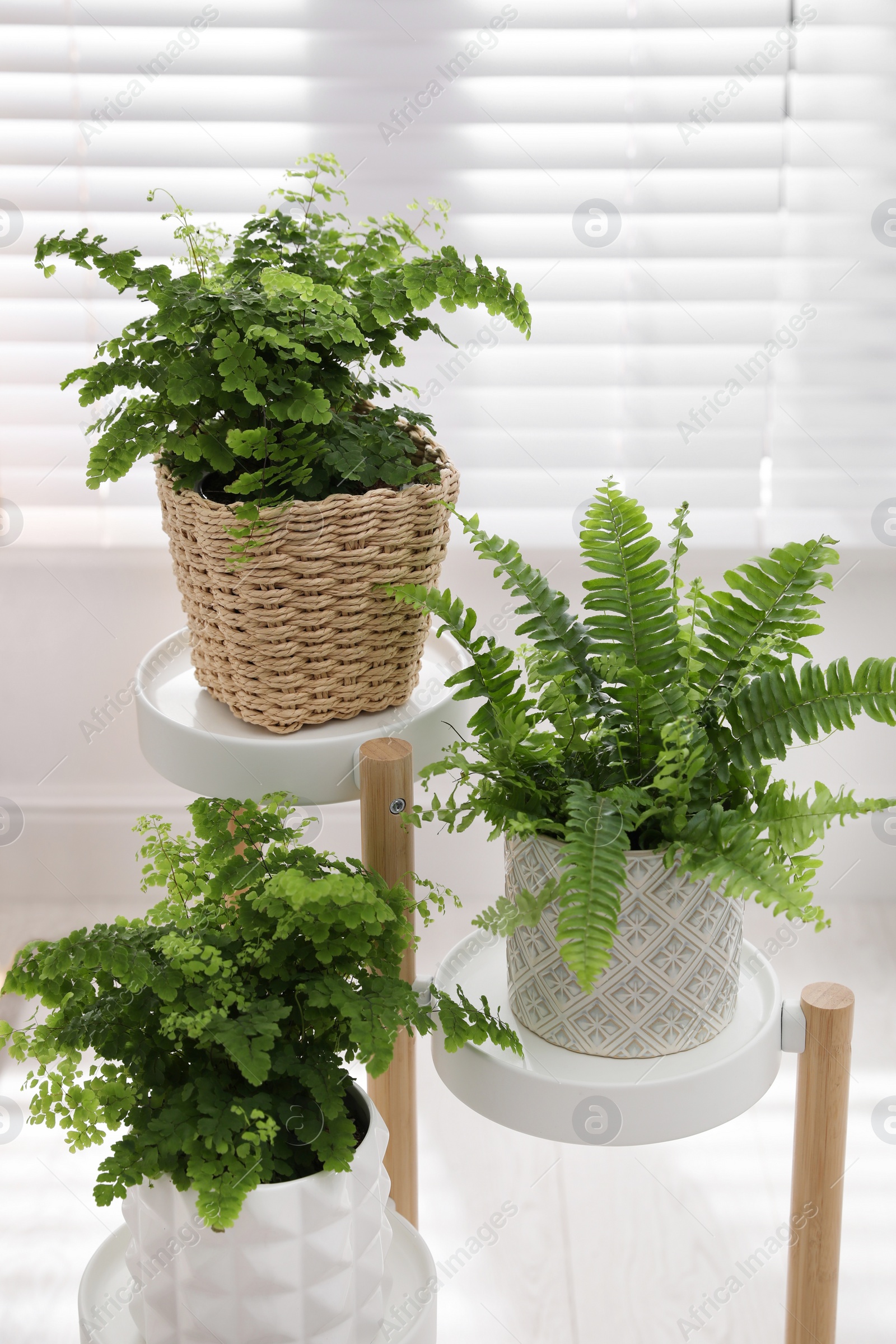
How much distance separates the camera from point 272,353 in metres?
1.08

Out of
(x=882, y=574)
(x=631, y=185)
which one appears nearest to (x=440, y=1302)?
(x=882, y=574)

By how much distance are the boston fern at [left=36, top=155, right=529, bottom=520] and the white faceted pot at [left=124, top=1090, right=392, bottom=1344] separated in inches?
Answer: 21.2

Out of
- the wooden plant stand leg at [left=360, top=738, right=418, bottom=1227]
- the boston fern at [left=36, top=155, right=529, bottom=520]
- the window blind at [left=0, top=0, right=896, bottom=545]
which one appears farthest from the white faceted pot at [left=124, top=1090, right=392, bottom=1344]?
the window blind at [left=0, top=0, right=896, bottom=545]

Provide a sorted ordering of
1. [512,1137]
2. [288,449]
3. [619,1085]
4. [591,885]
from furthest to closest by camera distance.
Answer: [512,1137] → [288,449] → [619,1085] → [591,885]

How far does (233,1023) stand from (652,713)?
15.5 inches

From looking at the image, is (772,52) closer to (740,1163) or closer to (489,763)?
(489,763)

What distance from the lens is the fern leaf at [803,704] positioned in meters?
0.90

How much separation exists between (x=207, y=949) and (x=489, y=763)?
10.3 inches

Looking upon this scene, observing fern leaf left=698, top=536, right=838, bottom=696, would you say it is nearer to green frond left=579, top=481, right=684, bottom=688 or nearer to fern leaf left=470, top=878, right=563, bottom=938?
green frond left=579, top=481, right=684, bottom=688

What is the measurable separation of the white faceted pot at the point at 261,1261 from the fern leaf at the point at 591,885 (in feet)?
0.84

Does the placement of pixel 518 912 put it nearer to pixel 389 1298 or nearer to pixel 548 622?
pixel 548 622

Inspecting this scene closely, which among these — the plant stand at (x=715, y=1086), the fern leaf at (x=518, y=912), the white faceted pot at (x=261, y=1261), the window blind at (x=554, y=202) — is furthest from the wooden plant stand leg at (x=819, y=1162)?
the window blind at (x=554, y=202)

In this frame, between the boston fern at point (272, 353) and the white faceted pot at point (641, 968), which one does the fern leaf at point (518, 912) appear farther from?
the boston fern at point (272, 353)

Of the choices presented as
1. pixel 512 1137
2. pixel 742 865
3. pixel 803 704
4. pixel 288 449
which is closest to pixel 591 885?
pixel 742 865
